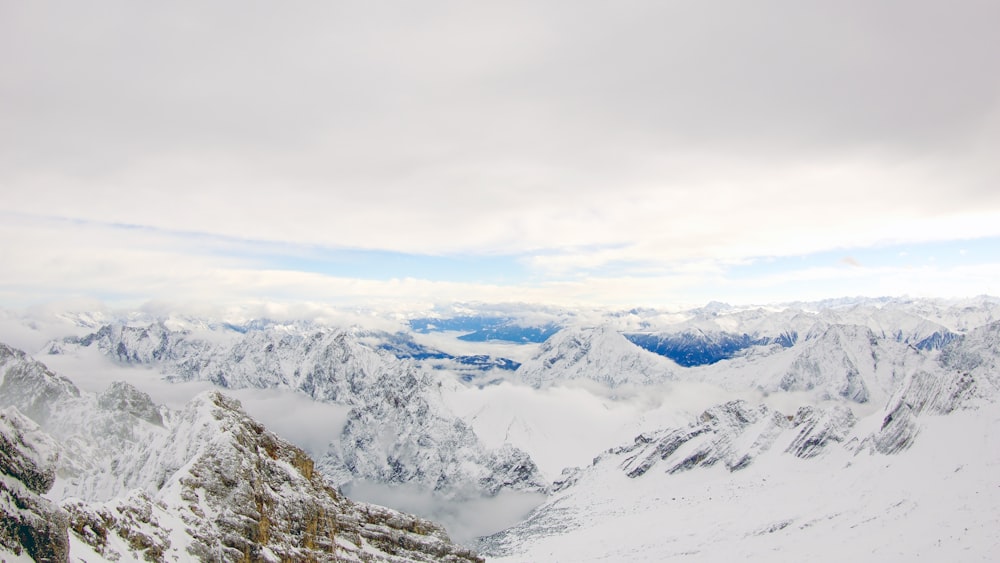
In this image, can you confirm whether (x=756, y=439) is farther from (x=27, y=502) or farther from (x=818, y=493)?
(x=27, y=502)

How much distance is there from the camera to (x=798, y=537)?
7938 centimetres

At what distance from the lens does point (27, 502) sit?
20.9 metres

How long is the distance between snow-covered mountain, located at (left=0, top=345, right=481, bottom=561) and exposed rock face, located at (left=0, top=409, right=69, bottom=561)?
0.04 m

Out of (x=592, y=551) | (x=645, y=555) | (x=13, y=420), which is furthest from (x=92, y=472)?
(x=13, y=420)

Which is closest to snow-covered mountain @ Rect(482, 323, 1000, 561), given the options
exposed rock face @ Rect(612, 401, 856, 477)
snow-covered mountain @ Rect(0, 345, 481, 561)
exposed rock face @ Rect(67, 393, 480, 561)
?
exposed rock face @ Rect(612, 401, 856, 477)

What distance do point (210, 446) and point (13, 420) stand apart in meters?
33.4

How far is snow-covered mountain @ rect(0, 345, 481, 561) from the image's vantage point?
21172mm

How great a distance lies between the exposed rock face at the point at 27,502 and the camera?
2000cm

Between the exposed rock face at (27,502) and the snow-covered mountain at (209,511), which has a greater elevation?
the exposed rock face at (27,502)

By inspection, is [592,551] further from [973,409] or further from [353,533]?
[973,409]

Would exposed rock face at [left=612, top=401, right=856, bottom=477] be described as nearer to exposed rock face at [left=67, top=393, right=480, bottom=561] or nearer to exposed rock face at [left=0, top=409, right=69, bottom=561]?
exposed rock face at [left=67, top=393, right=480, bottom=561]

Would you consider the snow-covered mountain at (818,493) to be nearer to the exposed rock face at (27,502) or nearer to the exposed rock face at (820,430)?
the exposed rock face at (820,430)

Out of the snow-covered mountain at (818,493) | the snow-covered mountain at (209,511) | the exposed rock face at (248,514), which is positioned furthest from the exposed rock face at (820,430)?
the snow-covered mountain at (209,511)

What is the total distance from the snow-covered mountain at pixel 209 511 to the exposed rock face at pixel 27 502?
0.13 feet
